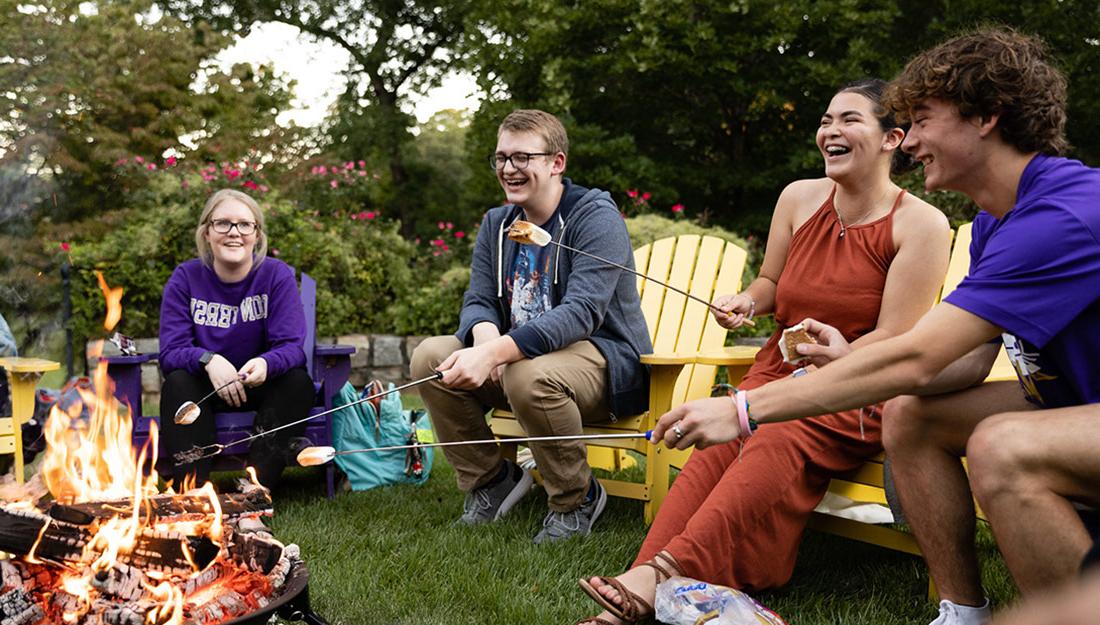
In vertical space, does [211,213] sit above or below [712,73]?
below

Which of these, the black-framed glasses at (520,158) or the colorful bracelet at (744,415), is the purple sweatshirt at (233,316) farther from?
the colorful bracelet at (744,415)

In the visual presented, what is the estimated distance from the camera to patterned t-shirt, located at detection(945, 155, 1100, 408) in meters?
1.72

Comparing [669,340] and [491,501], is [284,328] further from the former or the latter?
[669,340]

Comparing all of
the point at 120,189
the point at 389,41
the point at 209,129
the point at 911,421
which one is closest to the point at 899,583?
the point at 911,421

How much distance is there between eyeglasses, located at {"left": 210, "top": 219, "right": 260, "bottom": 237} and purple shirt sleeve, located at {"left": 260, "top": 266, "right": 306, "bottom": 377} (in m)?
0.21

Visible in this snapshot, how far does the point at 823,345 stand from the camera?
99.4 inches

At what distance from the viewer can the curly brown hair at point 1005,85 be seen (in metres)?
1.87

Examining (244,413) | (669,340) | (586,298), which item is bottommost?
(244,413)

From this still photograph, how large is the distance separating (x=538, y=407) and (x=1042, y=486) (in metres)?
1.58

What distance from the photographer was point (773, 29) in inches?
315

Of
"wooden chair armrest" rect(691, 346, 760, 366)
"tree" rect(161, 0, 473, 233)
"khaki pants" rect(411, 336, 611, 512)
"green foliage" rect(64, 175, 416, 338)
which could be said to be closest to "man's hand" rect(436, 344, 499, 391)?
"khaki pants" rect(411, 336, 611, 512)

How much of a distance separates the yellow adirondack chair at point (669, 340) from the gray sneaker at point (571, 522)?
0.51 feet

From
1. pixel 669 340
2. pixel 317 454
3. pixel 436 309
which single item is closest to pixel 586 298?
pixel 669 340

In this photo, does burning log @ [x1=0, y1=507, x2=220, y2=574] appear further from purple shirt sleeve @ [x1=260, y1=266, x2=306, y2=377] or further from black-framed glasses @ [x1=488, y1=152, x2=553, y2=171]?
black-framed glasses @ [x1=488, y1=152, x2=553, y2=171]
